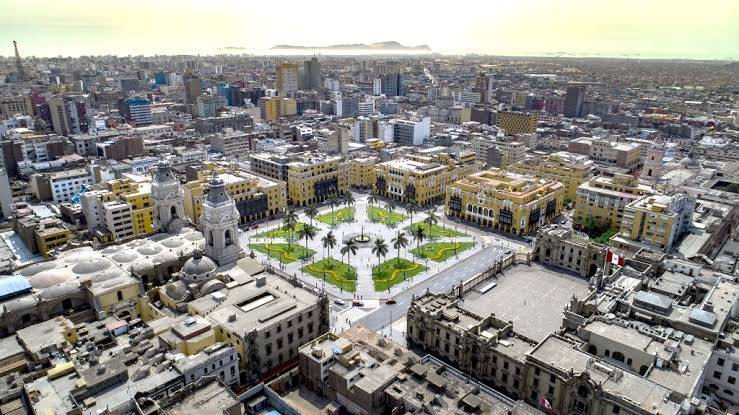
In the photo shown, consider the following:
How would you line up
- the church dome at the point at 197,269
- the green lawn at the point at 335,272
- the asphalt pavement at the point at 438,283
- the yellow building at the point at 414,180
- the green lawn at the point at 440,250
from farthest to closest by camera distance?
the yellow building at the point at 414,180 < the green lawn at the point at 440,250 < the green lawn at the point at 335,272 < the asphalt pavement at the point at 438,283 < the church dome at the point at 197,269

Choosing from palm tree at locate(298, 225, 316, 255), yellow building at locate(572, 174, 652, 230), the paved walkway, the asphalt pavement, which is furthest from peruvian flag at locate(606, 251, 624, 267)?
palm tree at locate(298, 225, 316, 255)

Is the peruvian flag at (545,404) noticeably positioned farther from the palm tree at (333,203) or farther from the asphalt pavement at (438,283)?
the palm tree at (333,203)

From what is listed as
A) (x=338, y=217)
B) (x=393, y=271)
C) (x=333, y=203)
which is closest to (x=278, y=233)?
(x=338, y=217)

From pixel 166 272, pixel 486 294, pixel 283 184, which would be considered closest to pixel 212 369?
pixel 166 272

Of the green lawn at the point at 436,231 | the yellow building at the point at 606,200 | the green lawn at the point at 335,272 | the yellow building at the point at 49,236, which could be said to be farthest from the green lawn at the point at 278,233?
the yellow building at the point at 606,200

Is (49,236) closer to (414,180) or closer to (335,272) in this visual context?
(335,272)

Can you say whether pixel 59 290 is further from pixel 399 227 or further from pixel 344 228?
pixel 399 227
